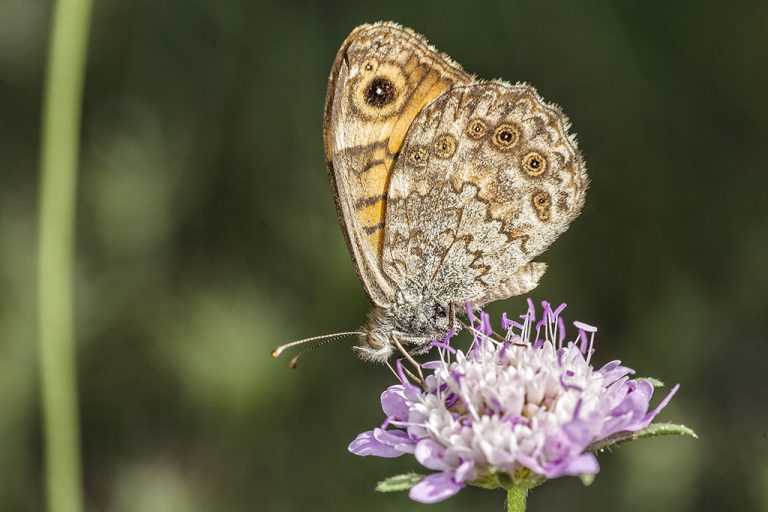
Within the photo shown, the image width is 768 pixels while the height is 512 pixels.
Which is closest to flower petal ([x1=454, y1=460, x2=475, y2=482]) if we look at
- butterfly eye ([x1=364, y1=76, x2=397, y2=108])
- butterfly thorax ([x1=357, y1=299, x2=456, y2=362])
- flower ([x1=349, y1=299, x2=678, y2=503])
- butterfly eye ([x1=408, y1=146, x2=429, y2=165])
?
flower ([x1=349, y1=299, x2=678, y2=503])

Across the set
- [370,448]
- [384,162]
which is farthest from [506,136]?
[370,448]

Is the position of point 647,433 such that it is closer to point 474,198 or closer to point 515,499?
point 515,499

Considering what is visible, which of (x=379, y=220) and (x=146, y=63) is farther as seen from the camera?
(x=146, y=63)

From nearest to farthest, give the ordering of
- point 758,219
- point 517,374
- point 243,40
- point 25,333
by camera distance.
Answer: point 517,374 < point 25,333 < point 758,219 < point 243,40

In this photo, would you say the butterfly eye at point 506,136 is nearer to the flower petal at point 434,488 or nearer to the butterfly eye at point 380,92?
A: the butterfly eye at point 380,92

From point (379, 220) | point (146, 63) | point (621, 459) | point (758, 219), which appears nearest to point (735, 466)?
point (621, 459)

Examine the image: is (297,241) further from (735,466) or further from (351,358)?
(735,466)
